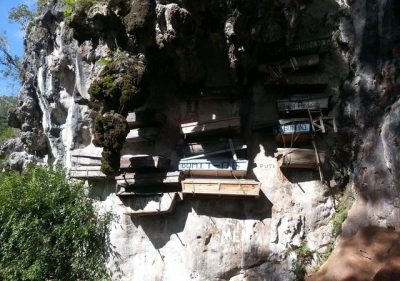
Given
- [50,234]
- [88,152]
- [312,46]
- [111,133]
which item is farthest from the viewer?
[88,152]

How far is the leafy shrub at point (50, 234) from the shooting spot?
10789 mm

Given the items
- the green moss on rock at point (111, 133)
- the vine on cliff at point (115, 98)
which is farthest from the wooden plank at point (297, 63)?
the green moss on rock at point (111, 133)

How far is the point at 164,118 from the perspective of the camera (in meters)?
11.5

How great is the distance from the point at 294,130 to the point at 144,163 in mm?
4026

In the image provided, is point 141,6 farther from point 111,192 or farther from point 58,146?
point 58,146

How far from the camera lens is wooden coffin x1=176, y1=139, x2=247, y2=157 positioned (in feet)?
34.1

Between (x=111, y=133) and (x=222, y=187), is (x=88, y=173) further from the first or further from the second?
(x=222, y=187)

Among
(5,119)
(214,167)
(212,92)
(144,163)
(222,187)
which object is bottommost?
(222,187)

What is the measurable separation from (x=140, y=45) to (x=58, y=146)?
24.1 feet

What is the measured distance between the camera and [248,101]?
36.0 feet

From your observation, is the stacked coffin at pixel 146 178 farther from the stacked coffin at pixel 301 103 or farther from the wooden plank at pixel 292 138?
the stacked coffin at pixel 301 103

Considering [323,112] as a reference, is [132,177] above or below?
below

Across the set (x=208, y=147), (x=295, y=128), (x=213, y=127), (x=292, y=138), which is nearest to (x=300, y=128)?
(x=295, y=128)

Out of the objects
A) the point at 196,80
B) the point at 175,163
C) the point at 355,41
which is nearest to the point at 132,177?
the point at 175,163
